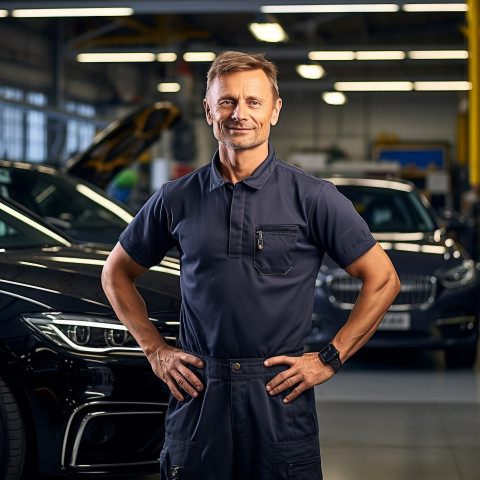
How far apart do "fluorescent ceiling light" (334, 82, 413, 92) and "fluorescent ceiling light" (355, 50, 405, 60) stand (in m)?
4.32

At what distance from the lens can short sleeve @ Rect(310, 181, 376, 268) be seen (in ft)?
8.09

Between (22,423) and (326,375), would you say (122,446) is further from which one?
(326,375)

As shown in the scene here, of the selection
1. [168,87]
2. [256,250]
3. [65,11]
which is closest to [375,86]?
[168,87]

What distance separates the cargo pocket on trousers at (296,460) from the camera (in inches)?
95.3

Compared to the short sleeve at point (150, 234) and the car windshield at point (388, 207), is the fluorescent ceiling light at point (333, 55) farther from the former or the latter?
the short sleeve at point (150, 234)

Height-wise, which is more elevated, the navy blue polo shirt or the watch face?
the navy blue polo shirt

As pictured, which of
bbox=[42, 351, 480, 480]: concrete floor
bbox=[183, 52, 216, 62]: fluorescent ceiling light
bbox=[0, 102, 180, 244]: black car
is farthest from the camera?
bbox=[183, 52, 216, 62]: fluorescent ceiling light

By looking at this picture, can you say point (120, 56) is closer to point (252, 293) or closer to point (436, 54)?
point (436, 54)

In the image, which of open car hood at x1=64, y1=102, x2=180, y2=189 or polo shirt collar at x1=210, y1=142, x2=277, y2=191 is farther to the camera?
open car hood at x1=64, y1=102, x2=180, y2=189

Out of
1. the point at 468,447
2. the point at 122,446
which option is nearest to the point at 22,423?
the point at 122,446

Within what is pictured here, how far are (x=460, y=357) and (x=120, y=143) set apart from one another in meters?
3.26

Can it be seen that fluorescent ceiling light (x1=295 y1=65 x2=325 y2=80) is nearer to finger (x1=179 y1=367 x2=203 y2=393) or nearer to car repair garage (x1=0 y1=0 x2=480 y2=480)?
car repair garage (x1=0 y1=0 x2=480 y2=480)

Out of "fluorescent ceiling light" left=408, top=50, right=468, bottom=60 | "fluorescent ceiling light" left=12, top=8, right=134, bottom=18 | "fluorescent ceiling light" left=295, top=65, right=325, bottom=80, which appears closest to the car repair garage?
"fluorescent ceiling light" left=12, top=8, right=134, bottom=18

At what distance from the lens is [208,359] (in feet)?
8.09
